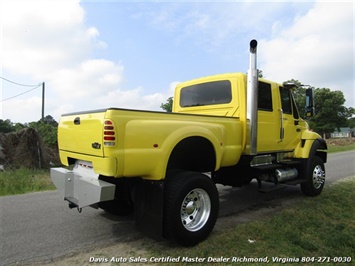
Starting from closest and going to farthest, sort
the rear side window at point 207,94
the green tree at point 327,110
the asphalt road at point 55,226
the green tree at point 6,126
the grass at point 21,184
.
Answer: the asphalt road at point 55,226 < the rear side window at point 207,94 < the grass at point 21,184 < the green tree at point 327,110 < the green tree at point 6,126

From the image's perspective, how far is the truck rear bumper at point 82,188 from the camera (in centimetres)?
347

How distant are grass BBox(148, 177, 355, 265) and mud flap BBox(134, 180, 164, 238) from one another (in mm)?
305

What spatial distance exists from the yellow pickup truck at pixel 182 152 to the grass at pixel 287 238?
0.24 metres

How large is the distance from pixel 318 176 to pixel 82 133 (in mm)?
5310

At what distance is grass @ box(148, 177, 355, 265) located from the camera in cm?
368

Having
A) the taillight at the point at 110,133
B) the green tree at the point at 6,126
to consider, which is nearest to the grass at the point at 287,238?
the taillight at the point at 110,133

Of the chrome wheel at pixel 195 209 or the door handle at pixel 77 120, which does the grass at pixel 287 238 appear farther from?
the door handle at pixel 77 120

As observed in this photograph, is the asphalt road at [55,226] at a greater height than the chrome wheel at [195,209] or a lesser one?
lesser

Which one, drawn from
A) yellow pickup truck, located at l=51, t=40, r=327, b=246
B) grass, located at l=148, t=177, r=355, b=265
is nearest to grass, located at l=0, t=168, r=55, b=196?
yellow pickup truck, located at l=51, t=40, r=327, b=246

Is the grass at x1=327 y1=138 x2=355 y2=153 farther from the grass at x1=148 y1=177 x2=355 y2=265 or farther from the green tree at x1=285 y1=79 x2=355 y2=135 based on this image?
the grass at x1=148 y1=177 x2=355 y2=265

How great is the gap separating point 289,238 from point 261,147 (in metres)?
1.87

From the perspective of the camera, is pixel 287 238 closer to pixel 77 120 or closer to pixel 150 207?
pixel 150 207

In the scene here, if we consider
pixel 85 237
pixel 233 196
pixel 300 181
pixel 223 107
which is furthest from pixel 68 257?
pixel 300 181

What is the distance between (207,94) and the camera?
227 inches
